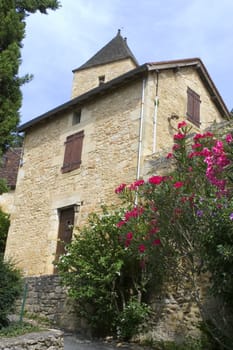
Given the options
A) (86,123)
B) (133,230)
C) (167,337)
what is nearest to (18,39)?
(86,123)

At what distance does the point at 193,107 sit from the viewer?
13141 millimetres

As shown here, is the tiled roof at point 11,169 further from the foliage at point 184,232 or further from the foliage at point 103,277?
the foliage at point 184,232

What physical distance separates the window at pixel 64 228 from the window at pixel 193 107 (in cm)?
462

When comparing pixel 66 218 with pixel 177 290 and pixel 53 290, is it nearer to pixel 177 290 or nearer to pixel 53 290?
pixel 53 290

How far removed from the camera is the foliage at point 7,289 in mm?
6695

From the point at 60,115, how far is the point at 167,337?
8.54m

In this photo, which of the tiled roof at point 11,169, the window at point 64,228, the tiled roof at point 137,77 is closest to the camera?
the tiled roof at point 137,77

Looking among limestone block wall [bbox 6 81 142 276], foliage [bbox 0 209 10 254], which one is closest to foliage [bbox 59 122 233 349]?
limestone block wall [bbox 6 81 142 276]

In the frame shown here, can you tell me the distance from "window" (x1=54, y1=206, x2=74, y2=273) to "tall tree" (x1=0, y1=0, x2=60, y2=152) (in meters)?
3.45

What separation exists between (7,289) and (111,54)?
602 inches

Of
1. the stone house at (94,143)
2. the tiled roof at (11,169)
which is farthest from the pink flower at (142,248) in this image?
the tiled roof at (11,169)

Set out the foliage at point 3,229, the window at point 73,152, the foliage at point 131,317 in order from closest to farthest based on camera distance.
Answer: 1. the foliage at point 131,317
2. the window at point 73,152
3. the foliage at point 3,229

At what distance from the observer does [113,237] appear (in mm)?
8648

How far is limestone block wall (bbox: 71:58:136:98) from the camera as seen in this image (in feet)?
61.9
